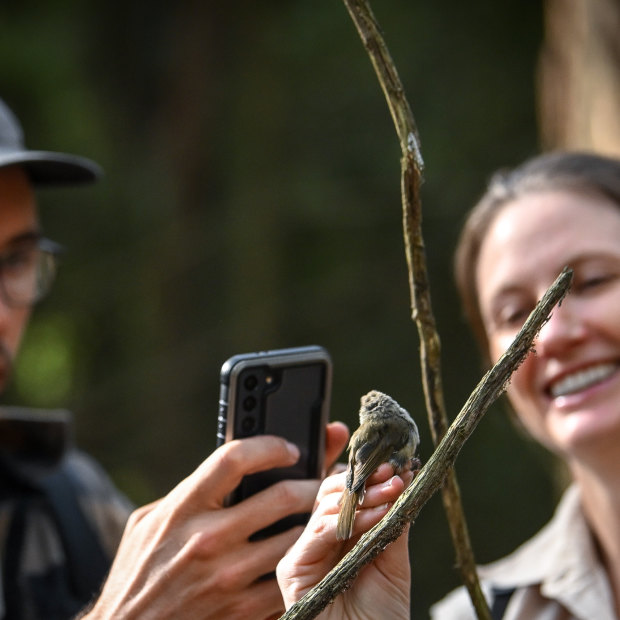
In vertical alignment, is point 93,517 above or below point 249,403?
below

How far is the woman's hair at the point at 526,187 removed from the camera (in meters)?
1.69

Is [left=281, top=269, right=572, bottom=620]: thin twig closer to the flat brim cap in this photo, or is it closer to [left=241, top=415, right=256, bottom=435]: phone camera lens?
[left=241, top=415, right=256, bottom=435]: phone camera lens

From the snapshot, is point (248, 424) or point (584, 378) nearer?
point (248, 424)

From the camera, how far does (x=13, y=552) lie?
196 centimetres

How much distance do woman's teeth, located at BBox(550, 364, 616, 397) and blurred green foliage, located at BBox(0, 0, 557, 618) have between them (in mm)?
4132

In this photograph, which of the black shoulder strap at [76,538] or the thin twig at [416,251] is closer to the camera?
the thin twig at [416,251]

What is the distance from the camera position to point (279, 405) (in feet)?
3.90

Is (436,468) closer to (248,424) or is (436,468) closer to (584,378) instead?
(248,424)

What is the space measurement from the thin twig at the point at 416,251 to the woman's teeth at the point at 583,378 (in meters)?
0.54

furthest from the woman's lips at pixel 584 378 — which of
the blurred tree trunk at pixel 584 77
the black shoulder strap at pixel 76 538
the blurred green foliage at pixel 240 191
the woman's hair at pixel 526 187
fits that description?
the blurred green foliage at pixel 240 191

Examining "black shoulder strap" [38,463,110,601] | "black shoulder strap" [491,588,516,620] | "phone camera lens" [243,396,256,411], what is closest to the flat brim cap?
"black shoulder strap" [38,463,110,601]

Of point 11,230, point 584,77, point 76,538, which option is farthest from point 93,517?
point 584,77

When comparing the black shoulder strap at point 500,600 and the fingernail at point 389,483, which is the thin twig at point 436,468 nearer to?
the fingernail at point 389,483

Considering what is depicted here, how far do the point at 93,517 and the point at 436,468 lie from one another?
1.54 meters
